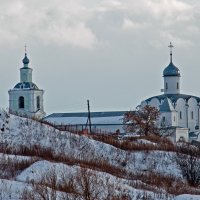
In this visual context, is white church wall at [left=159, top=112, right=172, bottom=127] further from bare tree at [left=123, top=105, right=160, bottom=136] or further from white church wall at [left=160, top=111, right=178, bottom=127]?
bare tree at [left=123, top=105, right=160, bottom=136]

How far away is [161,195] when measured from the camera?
14328 millimetres

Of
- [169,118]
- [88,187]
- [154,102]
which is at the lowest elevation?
[88,187]

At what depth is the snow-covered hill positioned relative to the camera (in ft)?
42.6

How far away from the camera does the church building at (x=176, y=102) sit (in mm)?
77312

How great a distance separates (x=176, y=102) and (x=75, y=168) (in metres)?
61.8

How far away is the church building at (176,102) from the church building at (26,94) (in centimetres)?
1190

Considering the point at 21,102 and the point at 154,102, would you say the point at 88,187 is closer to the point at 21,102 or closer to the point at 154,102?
the point at 154,102

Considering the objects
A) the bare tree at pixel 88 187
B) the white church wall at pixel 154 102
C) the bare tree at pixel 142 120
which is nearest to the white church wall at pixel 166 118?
the white church wall at pixel 154 102

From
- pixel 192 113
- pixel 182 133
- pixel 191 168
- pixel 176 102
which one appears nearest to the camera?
pixel 191 168

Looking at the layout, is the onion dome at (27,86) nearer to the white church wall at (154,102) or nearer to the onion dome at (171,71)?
the white church wall at (154,102)

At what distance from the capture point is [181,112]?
7900cm

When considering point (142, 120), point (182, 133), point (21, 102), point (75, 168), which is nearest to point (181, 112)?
point (182, 133)

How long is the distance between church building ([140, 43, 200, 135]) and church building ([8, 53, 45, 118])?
469 inches

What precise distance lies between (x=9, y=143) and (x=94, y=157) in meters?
2.88
